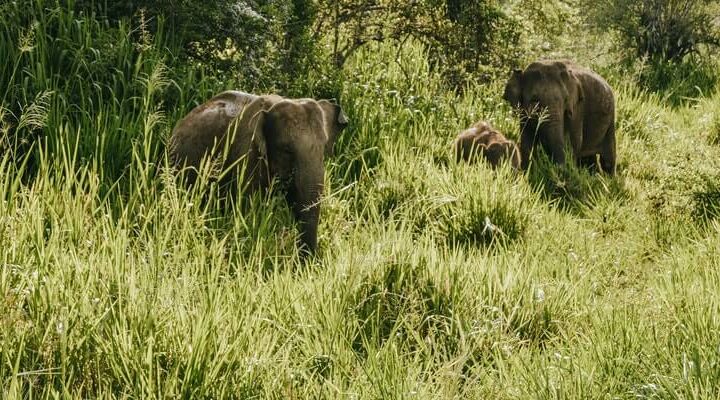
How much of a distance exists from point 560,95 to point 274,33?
9.27 ft

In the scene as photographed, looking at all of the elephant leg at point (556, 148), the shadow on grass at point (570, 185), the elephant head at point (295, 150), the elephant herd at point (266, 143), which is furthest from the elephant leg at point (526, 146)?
the elephant head at point (295, 150)

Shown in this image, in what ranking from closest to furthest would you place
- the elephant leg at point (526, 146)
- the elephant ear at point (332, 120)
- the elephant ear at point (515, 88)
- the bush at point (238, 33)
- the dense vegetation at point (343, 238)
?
the dense vegetation at point (343, 238) → the elephant ear at point (332, 120) → the bush at point (238, 33) → the elephant ear at point (515, 88) → the elephant leg at point (526, 146)

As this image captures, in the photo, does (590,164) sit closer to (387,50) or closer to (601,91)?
(601,91)

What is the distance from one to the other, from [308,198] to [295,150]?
312 millimetres

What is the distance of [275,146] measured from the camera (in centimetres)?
Result: 579

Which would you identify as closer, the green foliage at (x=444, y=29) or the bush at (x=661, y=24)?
the green foliage at (x=444, y=29)

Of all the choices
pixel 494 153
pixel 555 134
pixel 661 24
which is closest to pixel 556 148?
pixel 555 134

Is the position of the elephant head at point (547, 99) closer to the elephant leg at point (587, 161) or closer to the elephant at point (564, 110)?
the elephant at point (564, 110)

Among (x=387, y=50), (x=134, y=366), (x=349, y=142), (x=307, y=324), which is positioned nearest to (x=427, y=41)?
(x=387, y=50)

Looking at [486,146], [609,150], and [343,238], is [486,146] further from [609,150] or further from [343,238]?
[343,238]

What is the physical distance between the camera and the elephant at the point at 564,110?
863cm

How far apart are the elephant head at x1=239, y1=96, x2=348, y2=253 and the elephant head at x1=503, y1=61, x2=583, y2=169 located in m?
3.18

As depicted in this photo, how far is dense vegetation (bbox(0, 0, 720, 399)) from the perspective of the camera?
11.8 ft

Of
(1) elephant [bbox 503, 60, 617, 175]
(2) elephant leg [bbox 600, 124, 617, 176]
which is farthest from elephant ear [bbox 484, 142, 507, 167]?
(2) elephant leg [bbox 600, 124, 617, 176]
